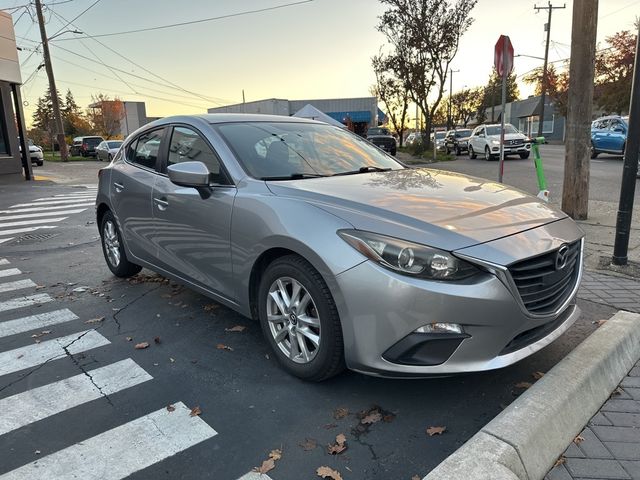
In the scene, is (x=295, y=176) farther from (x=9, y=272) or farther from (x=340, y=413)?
(x=9, y=272)

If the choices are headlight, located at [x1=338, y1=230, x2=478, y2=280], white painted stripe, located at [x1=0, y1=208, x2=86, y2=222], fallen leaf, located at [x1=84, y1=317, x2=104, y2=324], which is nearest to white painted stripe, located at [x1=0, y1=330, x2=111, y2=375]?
fallen leaf, located at [x1=84, y1=317, x2=104, y2=324]

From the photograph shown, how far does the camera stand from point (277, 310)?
127 inches

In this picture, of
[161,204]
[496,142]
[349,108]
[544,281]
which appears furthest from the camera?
[349,108]

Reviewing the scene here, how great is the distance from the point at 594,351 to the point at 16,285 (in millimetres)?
5760

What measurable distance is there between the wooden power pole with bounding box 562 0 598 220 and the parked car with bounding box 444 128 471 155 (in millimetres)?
22893

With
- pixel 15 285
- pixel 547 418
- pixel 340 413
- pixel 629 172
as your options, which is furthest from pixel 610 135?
pixel 15 285

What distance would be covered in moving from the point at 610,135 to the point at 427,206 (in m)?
19.8

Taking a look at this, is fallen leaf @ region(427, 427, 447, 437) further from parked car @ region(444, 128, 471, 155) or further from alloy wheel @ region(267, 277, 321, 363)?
parked car @ region(444, 128, 471, 155)

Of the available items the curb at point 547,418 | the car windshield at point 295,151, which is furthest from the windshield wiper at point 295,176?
the curb at point 547,418

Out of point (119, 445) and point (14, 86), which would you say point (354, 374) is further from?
point (14, 86)

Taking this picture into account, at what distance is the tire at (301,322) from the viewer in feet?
9.29

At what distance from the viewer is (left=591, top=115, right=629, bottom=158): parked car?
18844mm

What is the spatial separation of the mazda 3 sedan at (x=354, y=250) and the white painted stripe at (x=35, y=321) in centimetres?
111

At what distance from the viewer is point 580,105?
7168 millimetres
